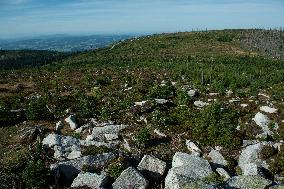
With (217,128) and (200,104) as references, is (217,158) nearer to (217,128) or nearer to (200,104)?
(217,128)

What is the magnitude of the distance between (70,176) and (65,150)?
473 cm

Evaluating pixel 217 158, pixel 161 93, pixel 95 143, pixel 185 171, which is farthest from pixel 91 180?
pixel 161 93

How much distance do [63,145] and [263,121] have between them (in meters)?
19.9

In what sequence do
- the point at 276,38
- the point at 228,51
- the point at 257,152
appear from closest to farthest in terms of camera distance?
the point at 257,152
the point at 228,51
the point at 276,38

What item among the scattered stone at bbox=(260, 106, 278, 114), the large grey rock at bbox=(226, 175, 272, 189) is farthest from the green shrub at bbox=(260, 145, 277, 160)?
the scattered stone at bbox=(260, 106, 278, 114)

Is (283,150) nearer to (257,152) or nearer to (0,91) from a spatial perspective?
(257,152)

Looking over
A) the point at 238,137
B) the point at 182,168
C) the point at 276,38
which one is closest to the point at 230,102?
the point at 238,137

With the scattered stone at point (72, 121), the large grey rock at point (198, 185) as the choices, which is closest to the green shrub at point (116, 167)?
the large grey rock at point (198, 185)

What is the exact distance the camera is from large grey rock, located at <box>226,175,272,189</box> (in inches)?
1009

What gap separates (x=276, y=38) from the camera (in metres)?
190

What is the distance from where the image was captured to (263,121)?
40.4 meters

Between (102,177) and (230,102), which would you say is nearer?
(102,177)

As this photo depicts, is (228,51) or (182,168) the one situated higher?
(182,168)

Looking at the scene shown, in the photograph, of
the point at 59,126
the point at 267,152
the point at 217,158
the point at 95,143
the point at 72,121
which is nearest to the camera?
the point at 267,152
